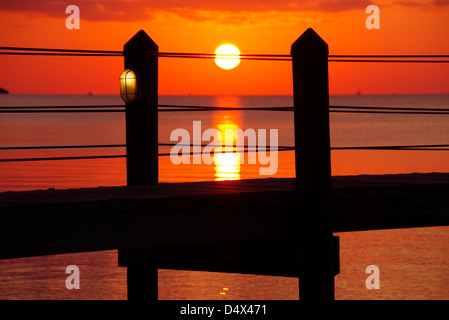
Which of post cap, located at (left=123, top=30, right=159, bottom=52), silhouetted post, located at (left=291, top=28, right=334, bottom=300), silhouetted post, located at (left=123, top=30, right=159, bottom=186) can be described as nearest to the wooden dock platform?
silhouetted post, located at (left=291, top=28, right=334, bottom=300)

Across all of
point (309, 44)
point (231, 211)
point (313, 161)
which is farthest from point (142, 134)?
point (309, 44)

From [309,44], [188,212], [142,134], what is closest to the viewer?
[188,212]

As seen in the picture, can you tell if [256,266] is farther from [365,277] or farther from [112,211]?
[365,277]

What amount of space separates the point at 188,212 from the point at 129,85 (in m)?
1.96

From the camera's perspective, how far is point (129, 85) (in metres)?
7.73

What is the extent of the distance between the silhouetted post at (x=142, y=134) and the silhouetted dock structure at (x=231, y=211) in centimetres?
1

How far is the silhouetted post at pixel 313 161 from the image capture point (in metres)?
6.53

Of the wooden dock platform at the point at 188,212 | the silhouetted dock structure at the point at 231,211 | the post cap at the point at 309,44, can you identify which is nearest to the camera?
the wooden dock platform at the point at 188,212

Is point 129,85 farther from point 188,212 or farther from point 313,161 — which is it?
point 313,161

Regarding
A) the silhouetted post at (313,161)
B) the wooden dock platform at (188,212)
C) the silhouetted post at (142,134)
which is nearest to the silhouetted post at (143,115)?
the silhouetted post at (142,134)

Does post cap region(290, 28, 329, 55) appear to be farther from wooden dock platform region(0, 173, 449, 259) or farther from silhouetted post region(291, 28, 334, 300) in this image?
wooden dock platform region(0, 173, 449, 259)

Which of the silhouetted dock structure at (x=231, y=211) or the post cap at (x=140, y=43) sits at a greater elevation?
the post cap at (x=140, y=43)

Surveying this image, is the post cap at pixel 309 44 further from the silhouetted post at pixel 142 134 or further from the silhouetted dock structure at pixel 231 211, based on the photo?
the silhouetted post at pixel 142 134

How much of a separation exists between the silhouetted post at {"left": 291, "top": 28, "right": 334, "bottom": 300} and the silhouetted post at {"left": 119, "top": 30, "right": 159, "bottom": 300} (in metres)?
1.77
